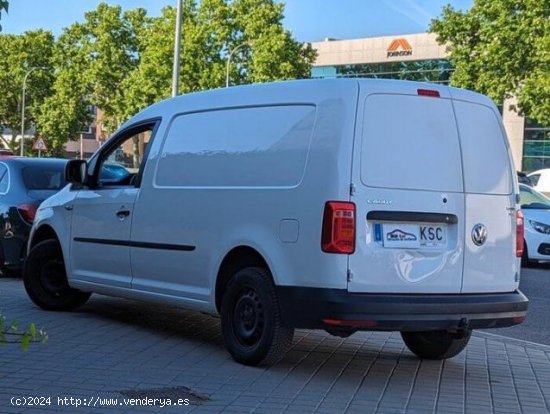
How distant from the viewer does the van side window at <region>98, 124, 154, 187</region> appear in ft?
24.8

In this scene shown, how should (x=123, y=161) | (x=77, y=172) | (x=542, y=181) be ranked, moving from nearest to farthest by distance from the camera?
(x=123, y=161), (x=77, y=172), (x=542, y=181)

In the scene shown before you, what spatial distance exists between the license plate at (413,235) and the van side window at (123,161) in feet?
9.10

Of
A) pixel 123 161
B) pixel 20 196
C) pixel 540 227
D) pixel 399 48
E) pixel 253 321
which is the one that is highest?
pixel 399 48

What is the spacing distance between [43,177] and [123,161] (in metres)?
3.55

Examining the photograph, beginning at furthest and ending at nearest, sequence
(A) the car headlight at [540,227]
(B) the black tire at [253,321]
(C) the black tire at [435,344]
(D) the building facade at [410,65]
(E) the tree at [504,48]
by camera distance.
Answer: (D) the building facade at [410,65] < (E) the tree at [504,48] < (A) the car headlight at [540,227] < (C) the black tire at [435,344] < (B) the black tire at [253,321]

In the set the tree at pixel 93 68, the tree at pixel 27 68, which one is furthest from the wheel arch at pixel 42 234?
the tree at pixel 27 68

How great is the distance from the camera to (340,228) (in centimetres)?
545

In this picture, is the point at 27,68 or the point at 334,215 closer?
the point at 334,215

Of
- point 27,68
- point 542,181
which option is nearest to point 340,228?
point 542,181

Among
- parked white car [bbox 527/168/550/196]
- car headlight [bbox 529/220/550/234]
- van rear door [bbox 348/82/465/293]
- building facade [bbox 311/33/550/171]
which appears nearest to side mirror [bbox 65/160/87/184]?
van rear door [bbox 348/82/465/293]

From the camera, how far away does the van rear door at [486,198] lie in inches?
234

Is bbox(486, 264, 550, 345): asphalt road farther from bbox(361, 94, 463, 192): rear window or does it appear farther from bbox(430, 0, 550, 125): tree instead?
bbox(430, 0, 550, 125): tree

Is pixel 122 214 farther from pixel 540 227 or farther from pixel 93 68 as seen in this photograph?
pixel 93 68

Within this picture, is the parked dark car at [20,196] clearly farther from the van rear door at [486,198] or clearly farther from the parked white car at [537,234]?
the parked white car at [537,234]
